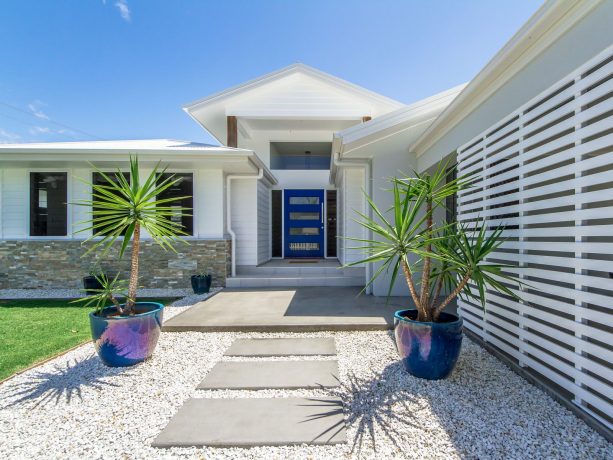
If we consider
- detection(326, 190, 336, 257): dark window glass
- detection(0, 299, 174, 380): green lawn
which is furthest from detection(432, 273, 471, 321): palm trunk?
detection(326, 190, 336, 257): dark window glass

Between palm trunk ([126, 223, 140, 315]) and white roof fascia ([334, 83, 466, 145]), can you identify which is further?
white roof fascia ([334, 83, 466, 145])

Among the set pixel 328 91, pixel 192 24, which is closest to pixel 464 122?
pixel 328 91

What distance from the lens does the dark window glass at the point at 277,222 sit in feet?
36.4

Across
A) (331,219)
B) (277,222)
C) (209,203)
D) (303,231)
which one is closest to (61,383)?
(209,203)

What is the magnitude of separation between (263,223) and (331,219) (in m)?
2.60

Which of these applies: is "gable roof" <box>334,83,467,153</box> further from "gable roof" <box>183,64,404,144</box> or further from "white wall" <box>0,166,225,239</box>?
"gable roof" <box>183,64,404,144</box>

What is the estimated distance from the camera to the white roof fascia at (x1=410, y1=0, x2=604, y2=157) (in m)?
2.49

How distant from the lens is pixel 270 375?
3123mm

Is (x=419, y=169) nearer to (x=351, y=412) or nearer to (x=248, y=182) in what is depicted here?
(x=248, y=182)

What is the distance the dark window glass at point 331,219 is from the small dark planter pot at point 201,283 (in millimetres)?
5156

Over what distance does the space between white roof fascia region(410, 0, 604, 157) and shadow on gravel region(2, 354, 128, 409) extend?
4986 mm

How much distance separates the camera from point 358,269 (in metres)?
7.96

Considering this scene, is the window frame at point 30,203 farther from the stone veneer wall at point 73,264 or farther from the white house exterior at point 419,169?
the stone veneer wall at point 73,264

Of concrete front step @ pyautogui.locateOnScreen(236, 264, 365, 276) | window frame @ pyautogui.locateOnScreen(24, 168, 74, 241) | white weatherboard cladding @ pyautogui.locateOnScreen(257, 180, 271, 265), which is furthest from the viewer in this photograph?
white weatherboard cladding @ pyautogui.locateOnScreen(257, 180, 271, 265)
